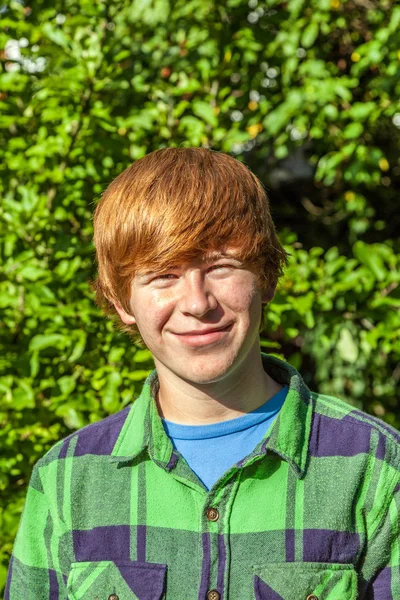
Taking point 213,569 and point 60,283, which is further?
point 60,283

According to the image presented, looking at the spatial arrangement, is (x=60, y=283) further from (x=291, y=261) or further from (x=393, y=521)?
(x=393, y=521)

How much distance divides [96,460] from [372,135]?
2420 mm

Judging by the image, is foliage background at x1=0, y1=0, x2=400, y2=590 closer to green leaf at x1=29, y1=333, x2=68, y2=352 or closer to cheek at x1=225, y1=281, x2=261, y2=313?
green leaf at x1=29, y1=333, x2=68, y2=352

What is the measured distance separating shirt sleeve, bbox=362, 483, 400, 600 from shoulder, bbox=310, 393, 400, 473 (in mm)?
70

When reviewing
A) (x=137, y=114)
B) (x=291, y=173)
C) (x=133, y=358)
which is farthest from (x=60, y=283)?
(x=291, y=173)

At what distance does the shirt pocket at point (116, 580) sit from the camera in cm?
147

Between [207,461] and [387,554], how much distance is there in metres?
0.36

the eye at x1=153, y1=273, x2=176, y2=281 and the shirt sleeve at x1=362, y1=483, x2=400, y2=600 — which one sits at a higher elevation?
the eye at x1=153, y1=273, x2=176, y2=281

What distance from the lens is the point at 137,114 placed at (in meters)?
2.85

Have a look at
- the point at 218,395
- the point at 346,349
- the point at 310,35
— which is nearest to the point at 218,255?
the point at 218,395

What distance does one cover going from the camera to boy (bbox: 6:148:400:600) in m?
1.44

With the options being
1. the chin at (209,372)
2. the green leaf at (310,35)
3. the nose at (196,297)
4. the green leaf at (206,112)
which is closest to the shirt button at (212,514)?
the chin at (209,372)

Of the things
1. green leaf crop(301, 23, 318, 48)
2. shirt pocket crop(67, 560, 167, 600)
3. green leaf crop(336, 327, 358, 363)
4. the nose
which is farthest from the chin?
green leaf crop(336, 327, 358, 363)

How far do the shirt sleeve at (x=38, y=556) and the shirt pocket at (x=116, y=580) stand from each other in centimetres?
6
